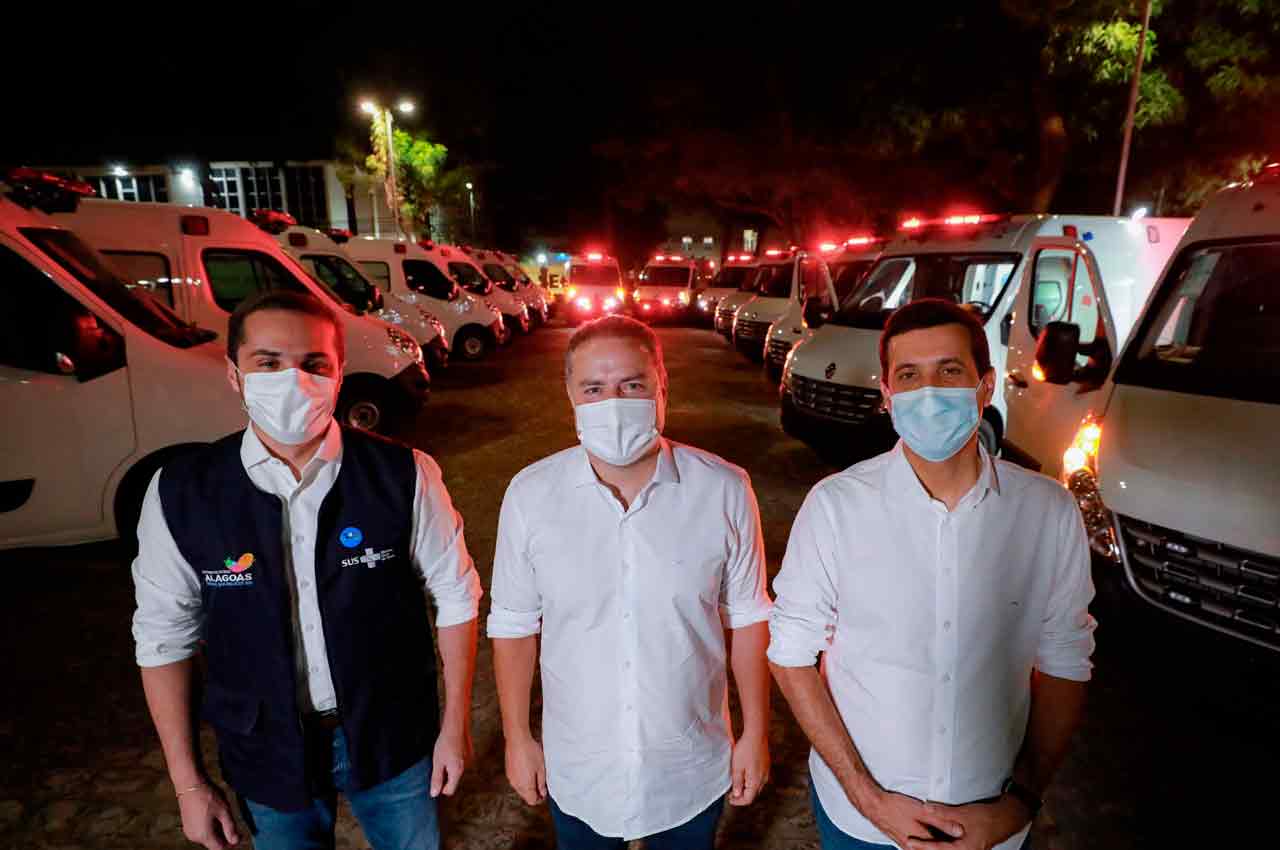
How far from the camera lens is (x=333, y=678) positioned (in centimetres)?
174

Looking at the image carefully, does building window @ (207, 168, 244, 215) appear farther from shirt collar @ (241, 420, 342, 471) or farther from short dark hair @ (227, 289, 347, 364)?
shirt collar @ (241, 420, 342, 471)

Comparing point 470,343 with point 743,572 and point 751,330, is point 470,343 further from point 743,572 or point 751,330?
point 743,572

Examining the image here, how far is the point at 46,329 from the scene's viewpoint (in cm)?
448

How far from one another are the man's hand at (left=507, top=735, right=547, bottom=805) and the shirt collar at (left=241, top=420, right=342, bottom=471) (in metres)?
0.79

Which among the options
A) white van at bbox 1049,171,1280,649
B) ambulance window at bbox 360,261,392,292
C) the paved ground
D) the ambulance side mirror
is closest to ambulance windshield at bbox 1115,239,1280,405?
white van at bbox 1049,171,1280,649

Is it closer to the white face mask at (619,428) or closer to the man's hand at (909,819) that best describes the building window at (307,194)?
the white face mask at (619,428)

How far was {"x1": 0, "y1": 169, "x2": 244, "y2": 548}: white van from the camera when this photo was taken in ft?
14.2

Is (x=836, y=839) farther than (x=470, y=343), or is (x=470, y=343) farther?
(x=470, y=343)

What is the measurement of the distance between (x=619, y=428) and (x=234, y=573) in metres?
0.92

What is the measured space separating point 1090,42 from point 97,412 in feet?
47.9

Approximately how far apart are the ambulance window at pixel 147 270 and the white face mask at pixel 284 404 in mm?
6291

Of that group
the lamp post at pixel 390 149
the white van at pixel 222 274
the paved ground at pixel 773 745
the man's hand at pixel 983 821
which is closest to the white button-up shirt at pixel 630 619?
the man's hand at pixel 983 821

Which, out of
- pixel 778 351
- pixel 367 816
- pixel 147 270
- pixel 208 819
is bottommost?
pixel 367 816

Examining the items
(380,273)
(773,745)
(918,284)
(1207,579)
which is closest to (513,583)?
(773,745)
